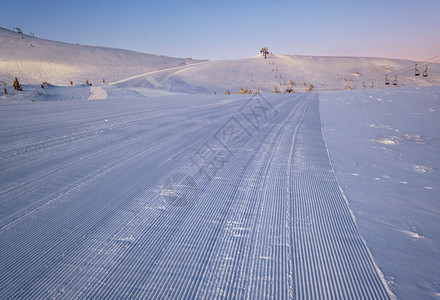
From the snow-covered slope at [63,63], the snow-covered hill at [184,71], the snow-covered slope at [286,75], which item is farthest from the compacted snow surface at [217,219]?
the snow-covered slope at [63,63]

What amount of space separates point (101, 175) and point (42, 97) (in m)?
12.5

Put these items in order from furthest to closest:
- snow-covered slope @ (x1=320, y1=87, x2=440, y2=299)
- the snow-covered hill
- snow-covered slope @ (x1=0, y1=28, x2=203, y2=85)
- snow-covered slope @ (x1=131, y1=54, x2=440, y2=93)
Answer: snow-covered slope @ (x1=131, y1=54, x2=440, y2=93) < the snow-covered hill < snow-covered slope @ (x1=0, y1=28, x2=203, y2=85) < snow-covered slope @ (x1=320, y1=87, x2=440, y2=299)

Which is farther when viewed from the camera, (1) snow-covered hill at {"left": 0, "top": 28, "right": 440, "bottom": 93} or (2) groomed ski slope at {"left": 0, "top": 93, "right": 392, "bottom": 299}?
(1) snow-covered hill at {"left": 0, "top": 28, "right": 440, "bottom": 93}

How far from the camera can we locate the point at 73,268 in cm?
192

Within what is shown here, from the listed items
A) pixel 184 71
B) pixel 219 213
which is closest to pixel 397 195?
A: pixel 219 213

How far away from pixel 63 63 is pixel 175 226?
120ft

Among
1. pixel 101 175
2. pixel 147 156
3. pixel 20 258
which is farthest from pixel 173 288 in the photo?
pixel 147 156

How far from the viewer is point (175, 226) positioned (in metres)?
2.46

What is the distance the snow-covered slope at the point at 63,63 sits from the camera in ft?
86.4

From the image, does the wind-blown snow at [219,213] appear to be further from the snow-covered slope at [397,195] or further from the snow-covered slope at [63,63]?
the snow-covered slope at [63,63]

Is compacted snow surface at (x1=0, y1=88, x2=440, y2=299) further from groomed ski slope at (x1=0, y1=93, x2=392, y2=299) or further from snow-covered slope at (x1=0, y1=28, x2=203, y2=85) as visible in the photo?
snow-covered slope at (x1=0, y1=28, x2=203, y2=85)

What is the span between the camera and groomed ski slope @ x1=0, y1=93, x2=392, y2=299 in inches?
70.5

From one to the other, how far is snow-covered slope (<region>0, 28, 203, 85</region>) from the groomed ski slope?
23.9 metres

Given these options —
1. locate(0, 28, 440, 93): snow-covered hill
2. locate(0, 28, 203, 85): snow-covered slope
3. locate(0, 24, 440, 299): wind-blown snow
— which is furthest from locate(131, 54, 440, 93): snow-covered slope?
locate(0, 24, 440, 299): wind-blown snow
